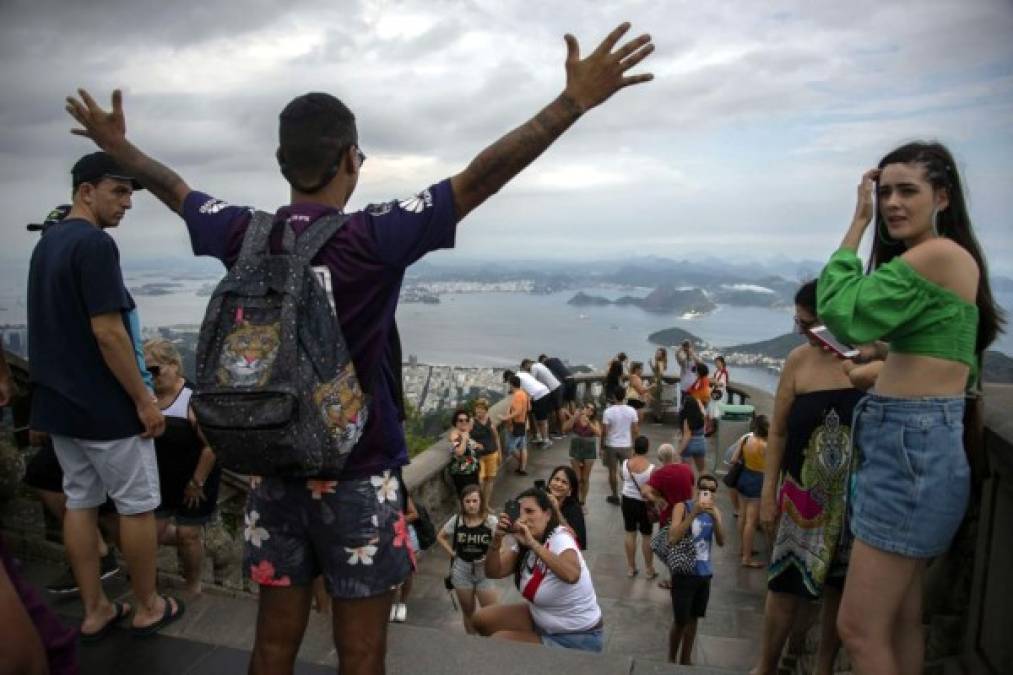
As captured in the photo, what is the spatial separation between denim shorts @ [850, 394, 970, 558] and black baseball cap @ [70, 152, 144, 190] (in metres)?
2.69

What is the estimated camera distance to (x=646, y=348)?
64.7m

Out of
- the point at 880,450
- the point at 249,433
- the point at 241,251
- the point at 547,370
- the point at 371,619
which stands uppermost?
the point at 241,251

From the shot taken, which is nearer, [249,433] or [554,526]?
[249,433]

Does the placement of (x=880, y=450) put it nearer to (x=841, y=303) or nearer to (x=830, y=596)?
(x=841, y=303)

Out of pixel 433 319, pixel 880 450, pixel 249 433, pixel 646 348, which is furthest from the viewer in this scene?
pixel 433 319

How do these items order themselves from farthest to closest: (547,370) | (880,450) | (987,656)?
1. (547,370)
2. (987,656)
3. (880,450)

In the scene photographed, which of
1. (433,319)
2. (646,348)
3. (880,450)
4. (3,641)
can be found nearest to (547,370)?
(880,450)

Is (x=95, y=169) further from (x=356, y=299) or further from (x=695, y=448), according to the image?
(x=695, y=448)

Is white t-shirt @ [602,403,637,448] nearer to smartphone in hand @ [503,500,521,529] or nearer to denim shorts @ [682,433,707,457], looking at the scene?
denim shorts @ [682,433,707,457]

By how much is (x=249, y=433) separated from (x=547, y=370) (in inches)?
420

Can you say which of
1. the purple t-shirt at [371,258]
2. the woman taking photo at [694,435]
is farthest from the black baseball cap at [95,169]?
the woman taking photo at [694,435]

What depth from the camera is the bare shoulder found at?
6.34 ft

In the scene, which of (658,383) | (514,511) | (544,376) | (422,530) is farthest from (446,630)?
(658,383)

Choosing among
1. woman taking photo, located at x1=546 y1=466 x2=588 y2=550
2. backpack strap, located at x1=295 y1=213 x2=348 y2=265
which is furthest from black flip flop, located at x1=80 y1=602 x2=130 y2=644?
woman taking photo, located at x1=546 y1=466 x2=588 y2=550
